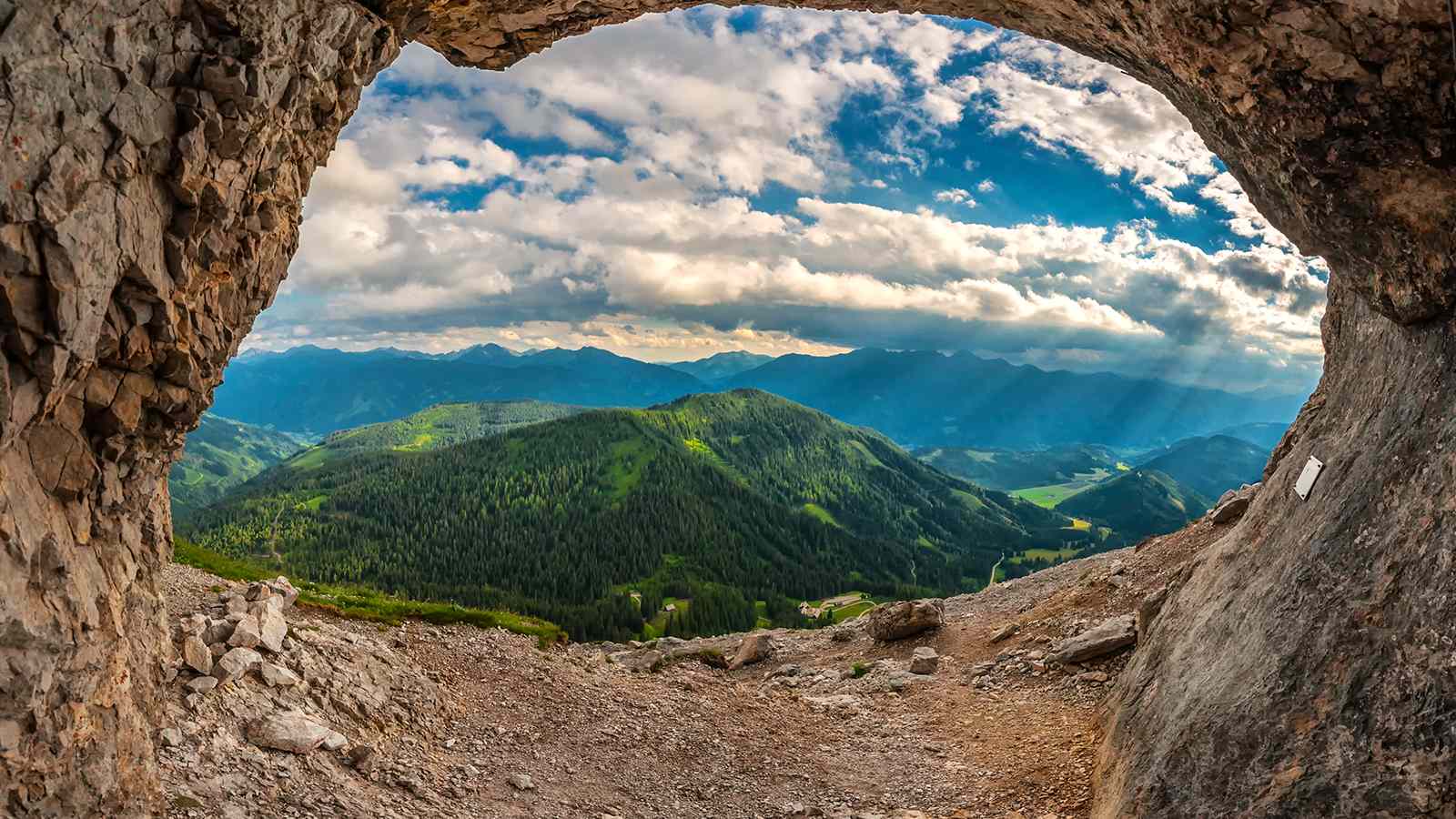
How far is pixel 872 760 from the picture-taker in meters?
20.7

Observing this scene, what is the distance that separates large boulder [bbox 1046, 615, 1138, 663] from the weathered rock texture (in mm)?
10430

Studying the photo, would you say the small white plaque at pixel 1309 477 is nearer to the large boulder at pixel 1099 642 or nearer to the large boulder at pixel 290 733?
the large boulder at pixel 1099 642

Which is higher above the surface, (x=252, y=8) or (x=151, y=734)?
(x=252, y=8)

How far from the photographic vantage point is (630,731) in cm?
2231

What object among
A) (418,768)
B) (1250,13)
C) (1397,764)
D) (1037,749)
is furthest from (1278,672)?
(418,768)

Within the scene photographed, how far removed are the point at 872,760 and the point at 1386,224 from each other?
1868cm

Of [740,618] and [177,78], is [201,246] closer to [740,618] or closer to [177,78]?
[177,78]

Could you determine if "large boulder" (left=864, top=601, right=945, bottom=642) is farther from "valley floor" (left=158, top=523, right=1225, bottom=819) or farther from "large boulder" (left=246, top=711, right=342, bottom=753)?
"large boulder" (left=246, top=711, right=342, bottom=753)

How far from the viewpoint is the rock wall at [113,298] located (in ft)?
29.0

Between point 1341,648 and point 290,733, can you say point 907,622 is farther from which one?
point 290,733

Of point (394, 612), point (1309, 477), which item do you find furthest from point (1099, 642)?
point (394, 612)

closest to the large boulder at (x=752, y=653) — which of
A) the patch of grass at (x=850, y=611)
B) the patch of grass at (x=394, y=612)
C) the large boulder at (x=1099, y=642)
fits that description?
the patch of grass at (x=394, y=612)

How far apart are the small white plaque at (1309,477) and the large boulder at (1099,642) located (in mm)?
10803

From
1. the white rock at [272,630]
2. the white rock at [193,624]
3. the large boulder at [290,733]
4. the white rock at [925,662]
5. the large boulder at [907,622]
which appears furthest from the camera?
the large boulder at [907,622]
